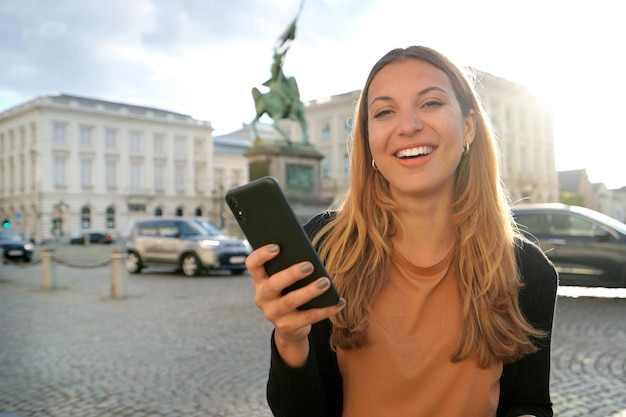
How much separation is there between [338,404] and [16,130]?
72743 millimetres

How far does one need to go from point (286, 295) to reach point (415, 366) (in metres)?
0.54

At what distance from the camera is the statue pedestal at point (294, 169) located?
19703 mm

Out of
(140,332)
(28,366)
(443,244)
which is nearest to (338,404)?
(443,244)

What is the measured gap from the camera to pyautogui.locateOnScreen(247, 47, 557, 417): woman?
5.14 feet

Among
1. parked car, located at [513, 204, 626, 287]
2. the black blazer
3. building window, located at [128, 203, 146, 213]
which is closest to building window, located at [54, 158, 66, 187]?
building window, located at [128, 203, 146, 213]

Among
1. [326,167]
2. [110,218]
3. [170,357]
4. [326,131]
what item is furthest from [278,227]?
[110,218]

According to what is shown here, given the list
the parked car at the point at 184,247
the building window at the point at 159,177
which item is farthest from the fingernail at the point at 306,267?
the building window at the point at 159,177

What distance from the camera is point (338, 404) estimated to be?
171cm

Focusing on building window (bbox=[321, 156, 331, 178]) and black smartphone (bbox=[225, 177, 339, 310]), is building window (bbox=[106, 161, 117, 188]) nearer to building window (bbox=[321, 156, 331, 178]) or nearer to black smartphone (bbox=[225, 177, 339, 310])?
building window (bbox=[321, 156, 331, 178])

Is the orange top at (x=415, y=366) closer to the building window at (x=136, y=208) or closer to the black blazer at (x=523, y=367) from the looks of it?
the black blazer at (x=523, y=367)

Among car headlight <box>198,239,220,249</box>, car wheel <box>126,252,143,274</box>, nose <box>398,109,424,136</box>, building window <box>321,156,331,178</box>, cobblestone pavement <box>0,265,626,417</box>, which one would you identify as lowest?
cobblestone pavement <box>0,265,626,417</box>

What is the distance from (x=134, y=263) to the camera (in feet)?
51.5

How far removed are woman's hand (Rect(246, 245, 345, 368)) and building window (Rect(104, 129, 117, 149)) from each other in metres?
70.1

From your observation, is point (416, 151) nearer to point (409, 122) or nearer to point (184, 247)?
point (409, 122)
